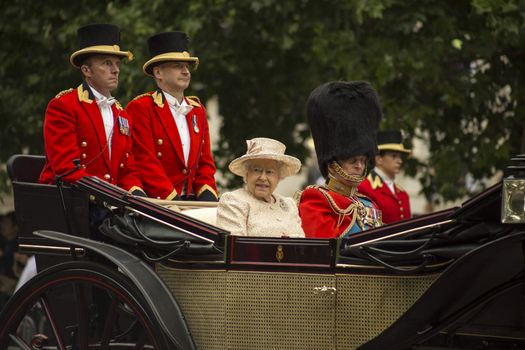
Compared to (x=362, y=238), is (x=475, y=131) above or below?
above

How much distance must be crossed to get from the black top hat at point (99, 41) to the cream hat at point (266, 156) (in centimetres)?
108

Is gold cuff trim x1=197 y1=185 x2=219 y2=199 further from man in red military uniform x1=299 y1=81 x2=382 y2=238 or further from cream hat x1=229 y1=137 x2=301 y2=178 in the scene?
cream hat x1=229 y1=137 x2=301 y2=178

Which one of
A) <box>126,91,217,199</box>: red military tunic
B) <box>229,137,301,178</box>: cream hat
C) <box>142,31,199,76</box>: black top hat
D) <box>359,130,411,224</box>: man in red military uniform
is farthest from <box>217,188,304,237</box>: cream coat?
<box>359,130,411,224</box>: man in red military uniform

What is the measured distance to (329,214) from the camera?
20.3 ft

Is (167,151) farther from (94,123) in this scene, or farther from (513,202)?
(513,202)

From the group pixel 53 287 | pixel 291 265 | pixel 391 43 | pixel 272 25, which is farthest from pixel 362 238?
pixel 272 25

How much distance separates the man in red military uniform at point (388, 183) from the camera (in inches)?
403

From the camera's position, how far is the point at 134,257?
5.82m

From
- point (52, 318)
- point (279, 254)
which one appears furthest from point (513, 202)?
point (52, 318)

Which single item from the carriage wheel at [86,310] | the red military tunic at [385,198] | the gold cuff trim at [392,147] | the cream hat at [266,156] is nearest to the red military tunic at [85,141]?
the carriage wheel at [86,310]

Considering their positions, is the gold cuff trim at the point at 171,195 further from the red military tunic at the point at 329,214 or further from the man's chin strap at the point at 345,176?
the man's chin strap at the point at 345,176

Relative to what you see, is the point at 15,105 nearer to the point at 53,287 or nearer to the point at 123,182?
the point at 123,182

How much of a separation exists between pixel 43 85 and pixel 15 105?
371 millimetres

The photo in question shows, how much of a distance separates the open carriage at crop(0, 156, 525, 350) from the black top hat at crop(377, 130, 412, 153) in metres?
4.83
